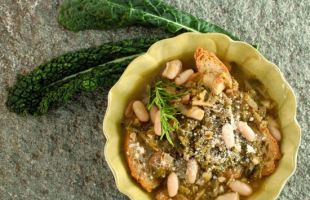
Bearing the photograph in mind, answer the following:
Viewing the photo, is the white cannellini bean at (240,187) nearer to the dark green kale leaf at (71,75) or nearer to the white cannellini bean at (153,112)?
the white cannellini bean at (153,112)

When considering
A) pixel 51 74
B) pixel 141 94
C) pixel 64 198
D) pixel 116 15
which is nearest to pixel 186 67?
pixel 141 94

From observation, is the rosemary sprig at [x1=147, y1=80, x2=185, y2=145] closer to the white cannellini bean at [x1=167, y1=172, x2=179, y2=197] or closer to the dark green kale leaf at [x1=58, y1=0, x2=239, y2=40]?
the white cannellini bean at [x1=167, y1=172, x2=179, y2=197]

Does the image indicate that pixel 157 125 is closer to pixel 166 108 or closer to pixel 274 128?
pixel 166 108

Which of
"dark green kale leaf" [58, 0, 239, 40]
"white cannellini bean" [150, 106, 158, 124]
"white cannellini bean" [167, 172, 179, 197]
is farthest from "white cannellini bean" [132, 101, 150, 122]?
"dark green kale leaf" [58, 0, 239, 40]

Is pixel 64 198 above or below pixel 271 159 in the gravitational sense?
below

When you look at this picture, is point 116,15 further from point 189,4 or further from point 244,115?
point 244,115

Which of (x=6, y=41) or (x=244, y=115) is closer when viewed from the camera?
(x=244, y=115)
